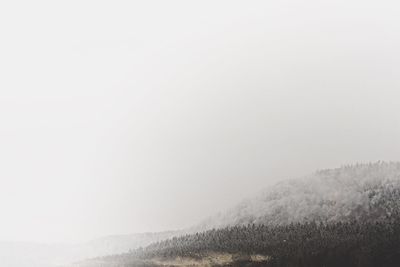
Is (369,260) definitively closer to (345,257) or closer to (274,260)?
(345,257)

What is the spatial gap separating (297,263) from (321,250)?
36.8 feet

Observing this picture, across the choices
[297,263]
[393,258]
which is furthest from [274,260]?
[393,258]

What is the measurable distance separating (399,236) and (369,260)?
20.3 meters

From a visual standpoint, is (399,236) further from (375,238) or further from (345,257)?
(345,257)

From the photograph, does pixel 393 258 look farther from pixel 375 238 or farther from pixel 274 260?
pixel 274 260

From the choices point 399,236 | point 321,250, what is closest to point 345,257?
point 321,250

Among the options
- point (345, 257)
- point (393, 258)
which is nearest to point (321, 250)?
point (345, 257)

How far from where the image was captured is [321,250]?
641 ft

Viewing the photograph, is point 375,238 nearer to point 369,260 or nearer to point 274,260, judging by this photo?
point 369,260

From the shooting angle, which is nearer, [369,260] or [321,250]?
[369,260]

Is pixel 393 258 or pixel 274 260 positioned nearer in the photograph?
pixel 393 258

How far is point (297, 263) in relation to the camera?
188750 millimetres

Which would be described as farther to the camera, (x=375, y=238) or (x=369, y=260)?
(x=375, y=238)

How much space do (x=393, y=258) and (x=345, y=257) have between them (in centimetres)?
1478
